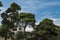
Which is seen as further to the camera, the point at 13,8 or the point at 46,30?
the point at 46,30

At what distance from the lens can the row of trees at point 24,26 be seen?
43.9 metres

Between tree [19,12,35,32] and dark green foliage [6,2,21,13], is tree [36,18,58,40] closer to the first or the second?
tree [19,12,35,32]

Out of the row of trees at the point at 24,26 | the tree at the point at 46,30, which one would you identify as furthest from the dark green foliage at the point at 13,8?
the tree at the point at 46,30

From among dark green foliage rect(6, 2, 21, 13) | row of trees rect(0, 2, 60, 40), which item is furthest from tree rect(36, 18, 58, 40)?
dark green foliage rect(6, 2, 21, 13)

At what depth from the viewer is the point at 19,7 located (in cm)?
4534

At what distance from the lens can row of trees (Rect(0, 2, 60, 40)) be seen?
43875 millimetres

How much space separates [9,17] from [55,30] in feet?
26.5

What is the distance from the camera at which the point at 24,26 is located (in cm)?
4375

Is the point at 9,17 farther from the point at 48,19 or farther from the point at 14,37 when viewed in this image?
the point at 48,19

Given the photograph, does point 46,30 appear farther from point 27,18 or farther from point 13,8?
point 13,8

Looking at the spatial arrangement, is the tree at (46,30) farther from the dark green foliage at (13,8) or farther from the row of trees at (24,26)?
the dark green foliage at (13,8)

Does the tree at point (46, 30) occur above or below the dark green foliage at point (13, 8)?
below

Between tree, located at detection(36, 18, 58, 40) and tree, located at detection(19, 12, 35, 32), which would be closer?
tree, located at detection(19, 12, 35, 32)

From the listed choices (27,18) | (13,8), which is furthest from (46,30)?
(13,8)
